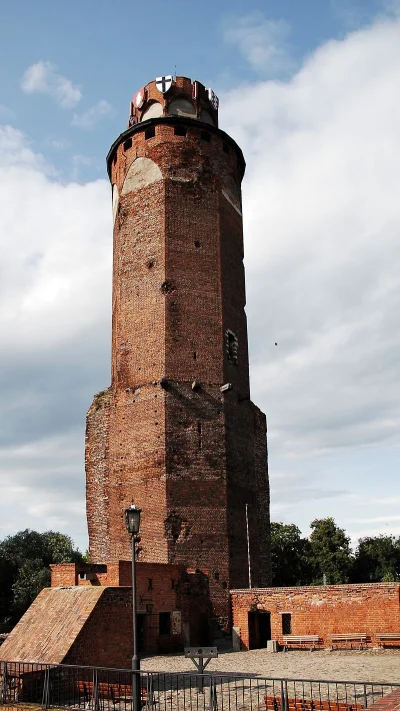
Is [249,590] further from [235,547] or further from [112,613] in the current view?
[112,613]

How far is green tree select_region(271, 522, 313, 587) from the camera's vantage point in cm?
4497

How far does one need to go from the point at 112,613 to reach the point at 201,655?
399 centimetres

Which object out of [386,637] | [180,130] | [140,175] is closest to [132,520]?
[386,637]

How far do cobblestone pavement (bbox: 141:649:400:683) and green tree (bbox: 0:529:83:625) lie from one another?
20.1 metres

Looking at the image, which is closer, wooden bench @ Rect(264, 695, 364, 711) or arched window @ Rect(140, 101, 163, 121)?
wooden bench @ Rect(264, 695, 364, 711)

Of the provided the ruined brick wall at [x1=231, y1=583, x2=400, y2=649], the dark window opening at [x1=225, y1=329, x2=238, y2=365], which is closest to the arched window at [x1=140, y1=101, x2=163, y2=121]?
the dark window opening at [x1=225, y1=329, x2=238, y2=365]

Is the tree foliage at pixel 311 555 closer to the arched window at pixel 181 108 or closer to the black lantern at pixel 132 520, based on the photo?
the arched window at pixel 181 108

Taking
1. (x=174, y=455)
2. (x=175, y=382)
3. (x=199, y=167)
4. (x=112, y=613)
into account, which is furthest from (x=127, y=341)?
(x=112, y=613)

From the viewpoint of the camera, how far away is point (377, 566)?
5362 centimetres

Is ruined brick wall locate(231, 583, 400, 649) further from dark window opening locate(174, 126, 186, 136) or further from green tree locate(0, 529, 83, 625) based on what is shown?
green tree locate(0, 529, 83, 625)

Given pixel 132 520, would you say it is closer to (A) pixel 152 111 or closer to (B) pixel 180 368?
(B) pixel 180 368

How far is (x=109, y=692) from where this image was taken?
11.4m

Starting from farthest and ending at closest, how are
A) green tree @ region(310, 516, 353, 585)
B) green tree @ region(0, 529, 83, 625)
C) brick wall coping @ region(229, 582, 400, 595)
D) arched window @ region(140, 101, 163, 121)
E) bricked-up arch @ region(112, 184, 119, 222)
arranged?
green tree @ region(310, 516, 353, 585) < green tree @ region(0, 529, 83, 625) < bricked-up arch @ region(112, 184, 119, 222) < arched window @ region(140, 101, 163, 121) < brick wall coping @ region(229, 582, 400, 595)

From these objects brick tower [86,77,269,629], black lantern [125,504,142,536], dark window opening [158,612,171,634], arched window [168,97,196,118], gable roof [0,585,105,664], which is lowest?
dark window opening [158,612,171,634]
